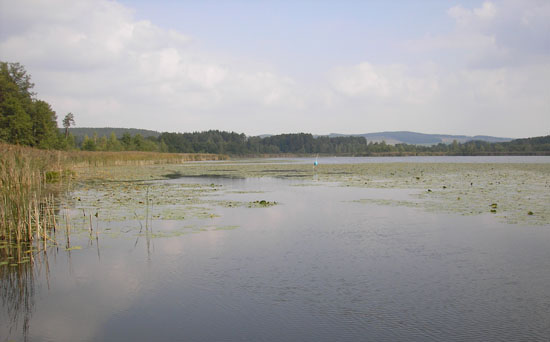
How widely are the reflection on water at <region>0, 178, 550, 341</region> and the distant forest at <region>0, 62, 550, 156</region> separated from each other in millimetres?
39679

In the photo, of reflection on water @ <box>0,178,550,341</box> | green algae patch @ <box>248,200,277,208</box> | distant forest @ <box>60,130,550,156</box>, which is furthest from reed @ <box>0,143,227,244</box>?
distant forest @ <box>60,130,550,156</box>

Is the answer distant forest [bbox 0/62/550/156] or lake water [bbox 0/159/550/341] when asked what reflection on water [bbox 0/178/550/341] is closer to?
lake water [bbox 0/159/550/341]

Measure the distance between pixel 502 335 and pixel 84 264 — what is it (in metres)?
6.68

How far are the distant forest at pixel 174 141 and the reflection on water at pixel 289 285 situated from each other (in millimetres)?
39679

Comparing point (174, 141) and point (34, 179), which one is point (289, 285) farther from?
point (174, 141)

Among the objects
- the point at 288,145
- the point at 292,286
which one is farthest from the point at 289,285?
the point at 288,145

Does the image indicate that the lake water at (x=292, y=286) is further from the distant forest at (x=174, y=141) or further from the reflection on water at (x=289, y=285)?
the distant forest at (x=174, y=141)

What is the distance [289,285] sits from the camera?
608cm

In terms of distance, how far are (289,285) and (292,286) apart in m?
0.06

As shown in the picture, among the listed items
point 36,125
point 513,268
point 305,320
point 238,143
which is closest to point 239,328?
point 305,320

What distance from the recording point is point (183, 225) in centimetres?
1079

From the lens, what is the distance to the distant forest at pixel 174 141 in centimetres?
4488

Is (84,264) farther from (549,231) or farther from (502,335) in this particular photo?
(549,231)

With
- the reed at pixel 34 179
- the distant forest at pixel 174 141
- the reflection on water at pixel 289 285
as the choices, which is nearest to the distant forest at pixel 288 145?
the distant forest at pixel 174 141
